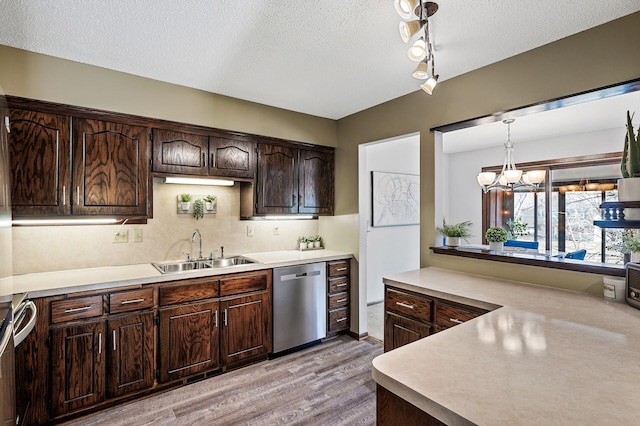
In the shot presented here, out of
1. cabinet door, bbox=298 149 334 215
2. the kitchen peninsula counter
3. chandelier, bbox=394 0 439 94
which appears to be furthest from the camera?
cabinet door, bbox=298 149 334 215

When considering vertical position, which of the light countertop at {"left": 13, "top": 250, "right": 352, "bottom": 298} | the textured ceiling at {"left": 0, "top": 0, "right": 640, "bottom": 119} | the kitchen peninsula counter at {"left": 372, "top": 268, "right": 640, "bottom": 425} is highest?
the textured ceiling at {"left": 0, "top": 0, "right": 640, "bottom": 119}

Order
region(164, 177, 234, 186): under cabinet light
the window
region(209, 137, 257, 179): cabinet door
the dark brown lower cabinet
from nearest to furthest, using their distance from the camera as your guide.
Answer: the dark brown lower cabinet
region(164, 177, 234, 186): under cabinet light
region(209, 137, 257, 179): cabinet door
the window

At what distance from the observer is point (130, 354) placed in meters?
2.37

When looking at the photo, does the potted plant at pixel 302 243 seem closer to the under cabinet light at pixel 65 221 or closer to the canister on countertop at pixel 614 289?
the under cabinet light at pixel 65 221

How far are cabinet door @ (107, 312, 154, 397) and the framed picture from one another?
3.19 metres

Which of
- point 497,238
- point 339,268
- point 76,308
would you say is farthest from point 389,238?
point 76,308

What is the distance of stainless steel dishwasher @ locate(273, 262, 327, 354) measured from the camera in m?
3.08

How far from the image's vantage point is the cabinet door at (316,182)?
3662 mm

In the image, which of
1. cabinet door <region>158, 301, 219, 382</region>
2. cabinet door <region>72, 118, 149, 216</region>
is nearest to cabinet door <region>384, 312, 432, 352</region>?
cabinet door <region>158, 301, 219, 382</region>

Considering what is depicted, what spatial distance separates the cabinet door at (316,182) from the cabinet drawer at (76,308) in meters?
2.05

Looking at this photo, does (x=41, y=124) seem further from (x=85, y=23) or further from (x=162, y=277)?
(x=162, y=277)

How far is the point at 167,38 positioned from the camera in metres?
2.07

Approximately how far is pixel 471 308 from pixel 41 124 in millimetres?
3153

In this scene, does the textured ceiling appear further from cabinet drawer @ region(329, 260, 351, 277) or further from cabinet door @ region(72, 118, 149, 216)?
cabinet drawer @ region(329, 260, 351, 277)
